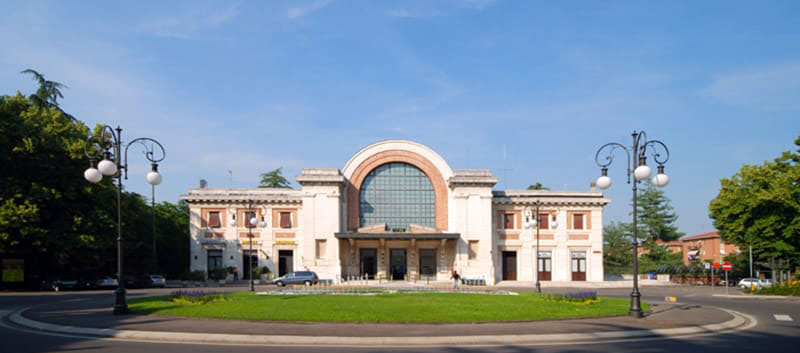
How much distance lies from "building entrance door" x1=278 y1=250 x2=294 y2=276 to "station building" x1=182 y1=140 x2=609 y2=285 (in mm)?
97

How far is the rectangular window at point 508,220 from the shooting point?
187 ft

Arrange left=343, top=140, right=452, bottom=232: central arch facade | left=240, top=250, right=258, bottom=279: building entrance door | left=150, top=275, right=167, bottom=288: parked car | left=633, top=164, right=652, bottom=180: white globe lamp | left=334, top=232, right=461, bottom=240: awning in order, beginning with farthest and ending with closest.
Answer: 1. left=240, top=250, right=258, bottom=279: building entrance door
2. left=343, top=140, right=452, bottom=232: central arch facade
3. left=334, top=232, right=461, bottom=240: awning
4. left=150, top=275, right=167, bottom=288: parked car
5. left=633, top=164, right=652, bottom=180: white globe lamp

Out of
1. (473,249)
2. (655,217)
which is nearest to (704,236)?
(655,217)

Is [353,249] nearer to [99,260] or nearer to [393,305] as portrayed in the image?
[99,260]

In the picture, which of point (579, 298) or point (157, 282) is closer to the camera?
point (579, 298)

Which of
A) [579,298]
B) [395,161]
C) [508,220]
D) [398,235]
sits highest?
[395,161]

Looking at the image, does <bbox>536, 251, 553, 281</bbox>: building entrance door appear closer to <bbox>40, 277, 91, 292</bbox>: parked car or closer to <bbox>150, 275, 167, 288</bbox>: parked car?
<bbox>150, 275, 167, 288</bbox>: parked car

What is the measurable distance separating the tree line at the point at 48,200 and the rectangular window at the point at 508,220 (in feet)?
110

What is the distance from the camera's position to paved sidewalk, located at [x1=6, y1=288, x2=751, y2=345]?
50.8ft

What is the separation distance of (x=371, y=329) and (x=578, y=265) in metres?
44.4

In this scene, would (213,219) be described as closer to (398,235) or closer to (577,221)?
(398,235)

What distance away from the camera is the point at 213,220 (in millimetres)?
55938

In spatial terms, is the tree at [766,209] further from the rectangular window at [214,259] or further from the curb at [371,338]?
the rectangular window at [214,259]

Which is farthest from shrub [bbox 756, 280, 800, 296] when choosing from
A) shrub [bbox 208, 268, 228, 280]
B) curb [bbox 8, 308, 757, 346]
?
shrub [bbox 208, 268, 228, 280]
